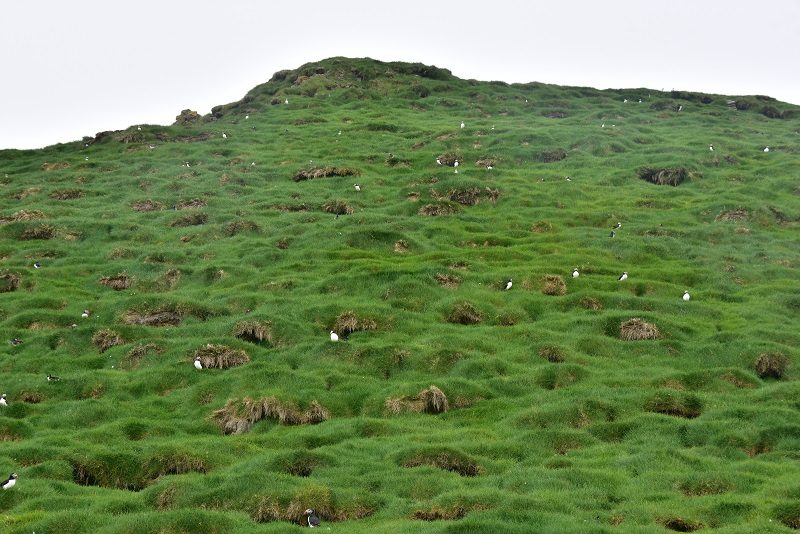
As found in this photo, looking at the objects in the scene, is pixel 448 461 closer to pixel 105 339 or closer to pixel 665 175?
pixel 105 339

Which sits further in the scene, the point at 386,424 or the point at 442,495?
the point at 386,424

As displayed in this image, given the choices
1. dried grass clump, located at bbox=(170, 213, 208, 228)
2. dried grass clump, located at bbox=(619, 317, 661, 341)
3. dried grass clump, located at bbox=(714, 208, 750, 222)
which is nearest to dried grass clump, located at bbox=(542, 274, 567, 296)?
dried grass clump, located at bbox=(619, 317, 661, 341)

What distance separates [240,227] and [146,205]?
14988 mm

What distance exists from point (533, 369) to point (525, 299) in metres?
11.0

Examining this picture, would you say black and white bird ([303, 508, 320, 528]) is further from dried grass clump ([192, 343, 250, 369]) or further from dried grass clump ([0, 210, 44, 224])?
dried grass clump ([0, 210, 44, 224])

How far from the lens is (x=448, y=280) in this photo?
5394 cm

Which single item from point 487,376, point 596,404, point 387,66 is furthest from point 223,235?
point 387,66

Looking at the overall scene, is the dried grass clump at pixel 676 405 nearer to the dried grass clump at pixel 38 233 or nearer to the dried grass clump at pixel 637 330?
the dried grass clump at pixel 637 330

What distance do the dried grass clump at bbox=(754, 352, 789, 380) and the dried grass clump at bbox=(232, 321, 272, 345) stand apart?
27014mm

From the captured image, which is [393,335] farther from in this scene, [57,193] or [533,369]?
[57,193]

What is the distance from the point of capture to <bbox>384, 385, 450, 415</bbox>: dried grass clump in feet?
123

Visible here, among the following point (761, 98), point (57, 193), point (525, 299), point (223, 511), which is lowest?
point (223, 511)

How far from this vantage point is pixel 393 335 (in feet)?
150

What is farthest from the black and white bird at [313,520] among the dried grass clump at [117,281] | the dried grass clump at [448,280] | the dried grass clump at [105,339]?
the dried grass clump at [117,281]
